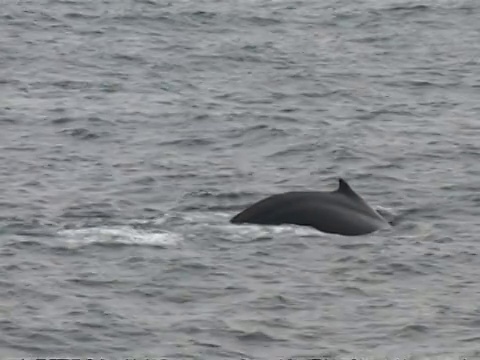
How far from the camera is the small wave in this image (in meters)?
24.8

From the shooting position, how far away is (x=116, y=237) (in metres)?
25.1

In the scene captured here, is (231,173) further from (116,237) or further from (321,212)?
(116,237)

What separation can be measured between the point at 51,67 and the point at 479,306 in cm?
1950

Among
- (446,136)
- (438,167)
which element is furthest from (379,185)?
(446,136)

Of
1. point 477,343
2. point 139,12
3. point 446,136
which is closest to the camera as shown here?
point 477,343

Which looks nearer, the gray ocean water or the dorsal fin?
the gray ocean water

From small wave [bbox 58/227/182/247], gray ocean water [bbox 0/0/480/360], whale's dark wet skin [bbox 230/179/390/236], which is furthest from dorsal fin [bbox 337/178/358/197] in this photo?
small wave [bbox 58/227/182/247]

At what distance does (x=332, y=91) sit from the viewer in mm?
37312

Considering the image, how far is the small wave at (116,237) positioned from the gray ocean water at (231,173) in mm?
52

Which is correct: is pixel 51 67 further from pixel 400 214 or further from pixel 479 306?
pixel 479 306

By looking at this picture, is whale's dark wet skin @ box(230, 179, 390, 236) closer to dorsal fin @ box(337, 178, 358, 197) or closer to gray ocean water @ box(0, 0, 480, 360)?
dorsal fin @ box(337, 178, 358, 197)

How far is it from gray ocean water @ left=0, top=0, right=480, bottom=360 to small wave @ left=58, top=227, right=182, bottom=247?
0.05m

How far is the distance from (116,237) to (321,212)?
3.31 metres

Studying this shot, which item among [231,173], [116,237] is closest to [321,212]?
[116,237]
